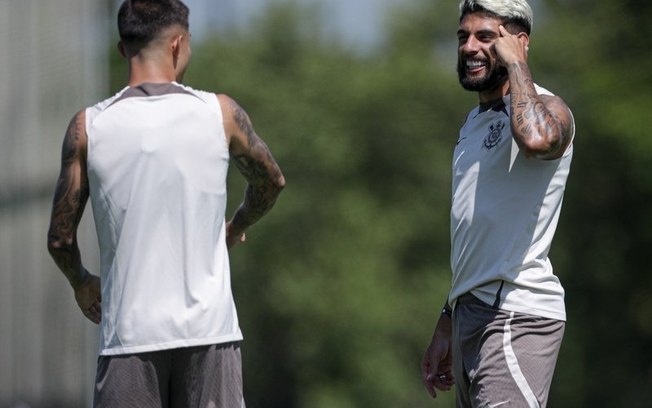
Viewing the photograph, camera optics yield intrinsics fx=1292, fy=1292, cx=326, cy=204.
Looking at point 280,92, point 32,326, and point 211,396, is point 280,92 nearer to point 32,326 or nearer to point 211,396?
point 32,326

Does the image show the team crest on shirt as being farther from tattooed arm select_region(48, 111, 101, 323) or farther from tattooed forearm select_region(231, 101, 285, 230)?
tattooed arm select_region(48, 111, 101, 323)

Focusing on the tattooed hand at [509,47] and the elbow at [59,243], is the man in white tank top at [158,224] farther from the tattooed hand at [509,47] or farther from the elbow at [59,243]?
the tattooed hand at [509,47]

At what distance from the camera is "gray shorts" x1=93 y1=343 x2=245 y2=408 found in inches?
148

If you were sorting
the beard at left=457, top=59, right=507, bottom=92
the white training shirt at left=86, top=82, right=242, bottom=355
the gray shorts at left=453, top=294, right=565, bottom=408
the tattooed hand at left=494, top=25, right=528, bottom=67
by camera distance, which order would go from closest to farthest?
the white training shirt at left=86, top=82, right=242, bottom=355 → the gray shorts at left=453, top=294, right=565, bottom=408 → the tattooed hand at left=494, top=25, right=528, bottom=67 → the beard at left=457, top=59, right=507, bottom=92

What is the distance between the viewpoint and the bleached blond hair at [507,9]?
4.48m

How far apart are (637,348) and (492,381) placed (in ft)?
57.0

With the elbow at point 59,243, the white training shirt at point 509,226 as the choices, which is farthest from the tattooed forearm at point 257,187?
the white training shirt at point 509,226

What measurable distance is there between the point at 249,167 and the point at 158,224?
41 cm

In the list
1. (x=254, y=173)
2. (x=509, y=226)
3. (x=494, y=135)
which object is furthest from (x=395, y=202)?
(x=254, y=173)

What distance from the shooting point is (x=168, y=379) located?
380cm

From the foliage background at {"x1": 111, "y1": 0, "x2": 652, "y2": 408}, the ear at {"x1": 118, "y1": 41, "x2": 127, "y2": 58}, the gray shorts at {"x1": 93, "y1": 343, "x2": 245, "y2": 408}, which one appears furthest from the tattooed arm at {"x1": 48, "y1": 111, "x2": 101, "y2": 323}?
the foliage background at {"x1": 111, "y1": 0, "x2": 652, "y2": 408}

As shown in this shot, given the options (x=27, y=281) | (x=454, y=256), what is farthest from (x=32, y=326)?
(x=454, y=256)

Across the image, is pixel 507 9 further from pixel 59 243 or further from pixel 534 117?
pixel 59 243

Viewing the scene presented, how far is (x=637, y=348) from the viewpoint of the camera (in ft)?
68.6
